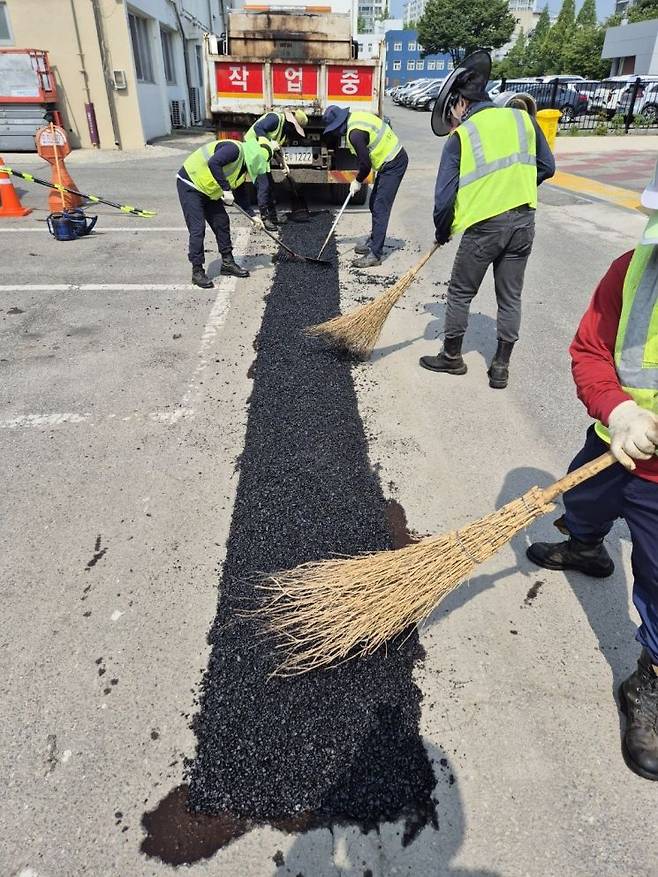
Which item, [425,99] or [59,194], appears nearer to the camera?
[59,194]

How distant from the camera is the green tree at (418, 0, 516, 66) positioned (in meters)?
47.8

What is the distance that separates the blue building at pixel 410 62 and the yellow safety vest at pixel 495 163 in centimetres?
7132

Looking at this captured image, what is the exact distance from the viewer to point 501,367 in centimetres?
412

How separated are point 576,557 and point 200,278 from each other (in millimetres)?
4676

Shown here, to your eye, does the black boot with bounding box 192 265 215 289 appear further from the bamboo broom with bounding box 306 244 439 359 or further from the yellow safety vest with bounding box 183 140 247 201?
the bamboo broom with bounding box 306 244 439 359

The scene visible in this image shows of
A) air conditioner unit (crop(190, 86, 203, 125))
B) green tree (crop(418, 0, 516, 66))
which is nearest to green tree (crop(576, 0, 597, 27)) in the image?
green tree (crop(418, 0, 516, 66))

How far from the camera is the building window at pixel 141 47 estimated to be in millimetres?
15562

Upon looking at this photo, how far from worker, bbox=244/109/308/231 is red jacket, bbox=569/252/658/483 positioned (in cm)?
516

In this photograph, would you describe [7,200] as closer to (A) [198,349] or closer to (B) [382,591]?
(A) [198,349]

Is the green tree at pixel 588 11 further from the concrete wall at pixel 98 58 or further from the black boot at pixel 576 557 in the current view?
the black boot at pixel 576 557

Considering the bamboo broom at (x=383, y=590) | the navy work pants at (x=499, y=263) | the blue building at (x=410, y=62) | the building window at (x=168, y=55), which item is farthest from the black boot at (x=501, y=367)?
the blue building at (x=410, y=62)

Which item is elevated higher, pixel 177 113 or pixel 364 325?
pixel 177 113

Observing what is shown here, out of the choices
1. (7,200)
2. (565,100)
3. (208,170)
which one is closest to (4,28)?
(7,200)

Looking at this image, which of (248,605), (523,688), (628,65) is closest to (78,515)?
(248,605)
